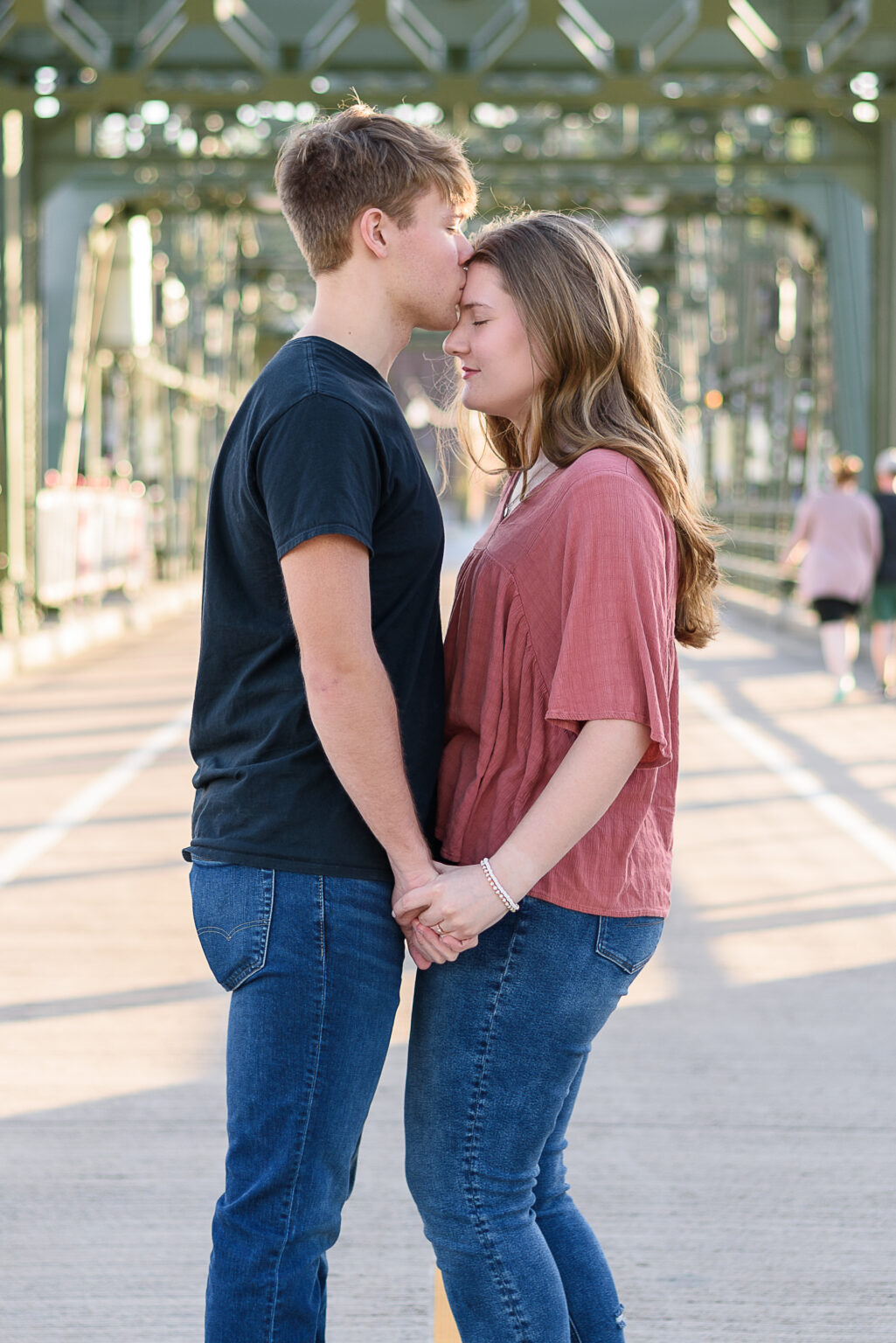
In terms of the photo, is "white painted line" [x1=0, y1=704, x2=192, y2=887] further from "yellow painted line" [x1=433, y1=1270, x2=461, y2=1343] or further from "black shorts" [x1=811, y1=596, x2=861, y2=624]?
"black shorts" [x1=811, y1=596, x2=861, y2=624]

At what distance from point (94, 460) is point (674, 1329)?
21462 millimetres

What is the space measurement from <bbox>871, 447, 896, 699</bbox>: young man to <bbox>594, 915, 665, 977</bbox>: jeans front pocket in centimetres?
1186

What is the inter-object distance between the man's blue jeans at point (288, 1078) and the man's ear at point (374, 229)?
890mm

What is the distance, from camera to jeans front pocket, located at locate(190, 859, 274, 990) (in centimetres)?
235

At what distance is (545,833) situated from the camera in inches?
90.6

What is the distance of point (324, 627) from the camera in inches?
88.1

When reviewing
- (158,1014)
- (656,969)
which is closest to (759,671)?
(656,969)

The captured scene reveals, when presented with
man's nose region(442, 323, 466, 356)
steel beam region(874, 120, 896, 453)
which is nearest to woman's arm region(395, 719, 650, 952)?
man's nose region(442, 323, 466, 356)

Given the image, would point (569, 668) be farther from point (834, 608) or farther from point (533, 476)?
point (834, 608)

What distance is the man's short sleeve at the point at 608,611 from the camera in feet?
7.57

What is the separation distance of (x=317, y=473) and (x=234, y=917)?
2.11 feet

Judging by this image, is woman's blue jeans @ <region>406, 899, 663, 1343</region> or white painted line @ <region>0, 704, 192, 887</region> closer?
woman's blue jeans @ <region>406, 899, 663, 1343</region>

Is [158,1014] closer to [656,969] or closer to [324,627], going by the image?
[656,969]

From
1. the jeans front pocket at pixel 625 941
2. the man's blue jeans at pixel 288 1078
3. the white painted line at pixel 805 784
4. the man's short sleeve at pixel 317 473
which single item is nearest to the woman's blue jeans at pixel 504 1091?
the jeans front pocket at pixel 625 941
